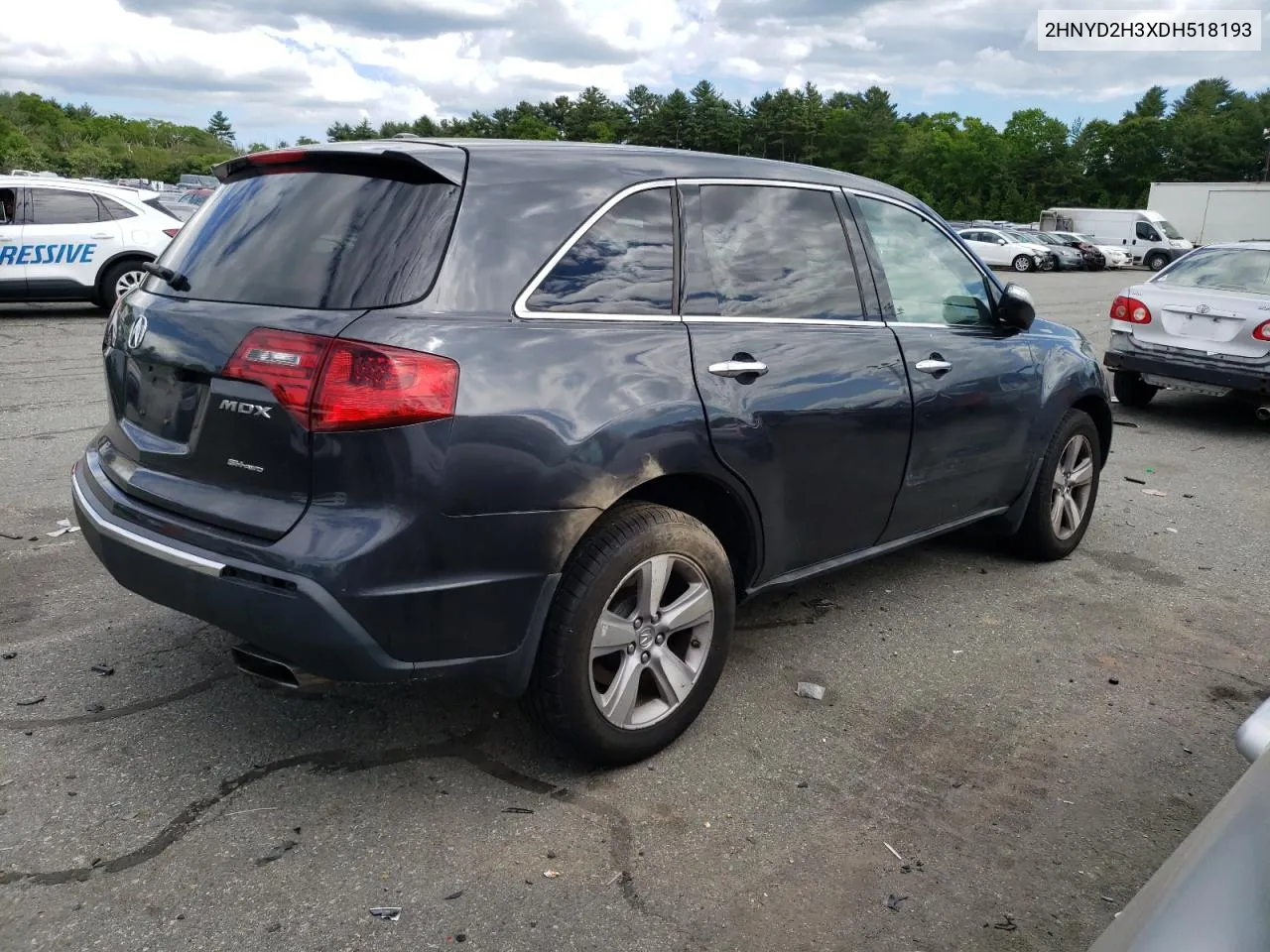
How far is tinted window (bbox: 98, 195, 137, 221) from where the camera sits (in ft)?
43.8

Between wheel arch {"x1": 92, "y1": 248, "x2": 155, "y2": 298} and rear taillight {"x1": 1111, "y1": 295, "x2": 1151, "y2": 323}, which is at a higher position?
rear taillight {"x1": 1111, "y1": 295, "x2": 1151, "y2": 323}

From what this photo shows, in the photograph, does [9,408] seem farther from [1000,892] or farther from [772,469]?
[1000,892]

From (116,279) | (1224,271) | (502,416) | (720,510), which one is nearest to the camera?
(502,416)

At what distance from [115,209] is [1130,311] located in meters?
11.8

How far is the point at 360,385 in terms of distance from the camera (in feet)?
8.59

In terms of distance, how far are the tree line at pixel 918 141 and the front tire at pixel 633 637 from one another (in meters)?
61.7

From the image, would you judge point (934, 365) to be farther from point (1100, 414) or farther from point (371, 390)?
point (371, 390)

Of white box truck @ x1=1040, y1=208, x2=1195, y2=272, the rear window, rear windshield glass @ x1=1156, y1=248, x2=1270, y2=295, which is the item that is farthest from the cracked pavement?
white box truck @ x1=1040, y1=208, x2=1195, y2=272

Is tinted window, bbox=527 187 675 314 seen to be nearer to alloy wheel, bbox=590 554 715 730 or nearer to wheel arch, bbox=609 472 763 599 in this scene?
wheel arch, bbox=609 472 763 599

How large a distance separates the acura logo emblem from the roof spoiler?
585mm

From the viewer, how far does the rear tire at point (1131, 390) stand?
32.7ft

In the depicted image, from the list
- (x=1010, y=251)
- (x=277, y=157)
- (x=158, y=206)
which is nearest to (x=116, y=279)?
(x=158, y=206)

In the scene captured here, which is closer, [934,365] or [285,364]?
[285,364]

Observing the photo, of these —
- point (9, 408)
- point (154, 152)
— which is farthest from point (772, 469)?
point (154, 152)
